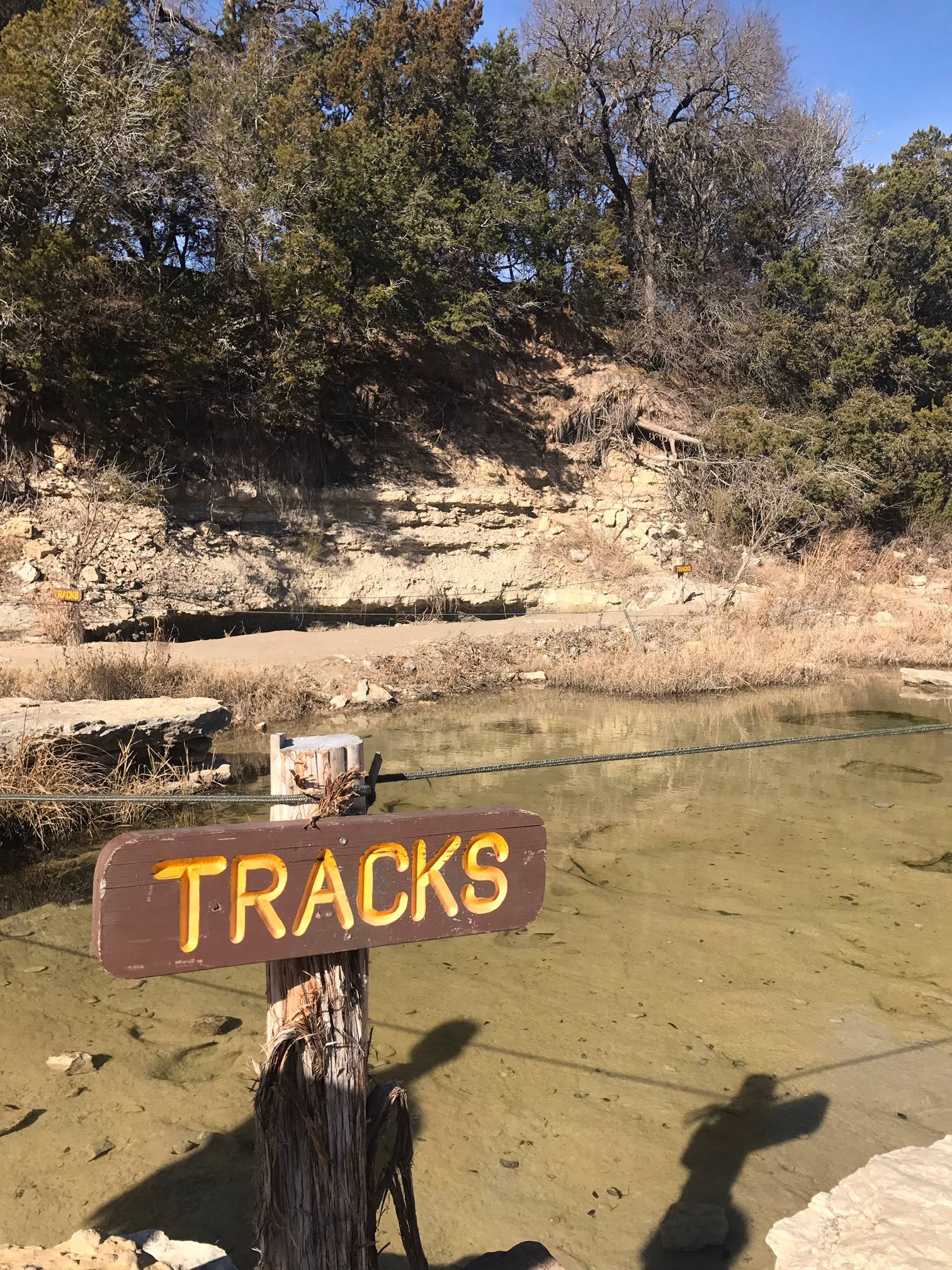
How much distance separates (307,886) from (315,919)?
0.25 feet

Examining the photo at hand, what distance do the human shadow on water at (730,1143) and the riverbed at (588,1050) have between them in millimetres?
12

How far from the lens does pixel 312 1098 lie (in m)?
2.14

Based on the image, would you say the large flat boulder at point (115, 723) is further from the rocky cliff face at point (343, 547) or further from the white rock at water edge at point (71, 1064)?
the rocky cliff face at point (343, 547)

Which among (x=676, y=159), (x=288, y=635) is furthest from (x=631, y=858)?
(x=676, y=159)

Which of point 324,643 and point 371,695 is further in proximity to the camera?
point 324,643

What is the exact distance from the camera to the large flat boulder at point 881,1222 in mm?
2719

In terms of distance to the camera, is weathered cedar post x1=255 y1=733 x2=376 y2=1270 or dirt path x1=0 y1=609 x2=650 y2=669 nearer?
weathered cedar post x1=255 y1=733 x2=376 y2=1270

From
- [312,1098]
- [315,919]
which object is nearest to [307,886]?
[315,919]

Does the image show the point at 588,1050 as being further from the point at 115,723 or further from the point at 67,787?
the point at 115,723

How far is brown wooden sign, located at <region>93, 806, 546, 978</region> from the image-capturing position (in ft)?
6.10

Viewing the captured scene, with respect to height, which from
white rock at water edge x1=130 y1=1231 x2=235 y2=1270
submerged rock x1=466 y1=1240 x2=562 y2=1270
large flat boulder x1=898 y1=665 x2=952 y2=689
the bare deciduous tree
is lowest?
white rock at water edge x1=130 y1=1231 x2=235 y2=1270

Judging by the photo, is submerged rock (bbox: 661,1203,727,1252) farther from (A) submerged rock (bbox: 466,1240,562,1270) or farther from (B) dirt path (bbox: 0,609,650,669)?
(B) dirt path (bbox: 0,609,650,669)

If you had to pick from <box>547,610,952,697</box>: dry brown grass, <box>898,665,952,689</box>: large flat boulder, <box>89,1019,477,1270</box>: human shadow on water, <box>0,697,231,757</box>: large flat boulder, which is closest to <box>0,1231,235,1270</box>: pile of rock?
<box>89,1019,477,1270</box>: human shadow on water

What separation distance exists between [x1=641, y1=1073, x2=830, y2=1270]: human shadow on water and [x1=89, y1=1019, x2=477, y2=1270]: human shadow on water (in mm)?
1430
